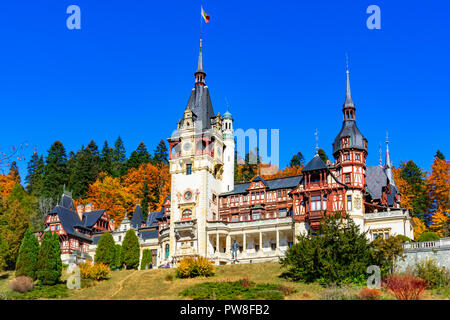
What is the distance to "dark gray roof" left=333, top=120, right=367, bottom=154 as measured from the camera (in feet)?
205

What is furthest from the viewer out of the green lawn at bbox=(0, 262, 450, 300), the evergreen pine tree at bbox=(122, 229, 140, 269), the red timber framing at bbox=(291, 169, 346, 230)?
the evergreen pine tree at bbox=(122, 229, 140, 269)

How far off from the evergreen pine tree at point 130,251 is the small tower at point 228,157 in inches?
502

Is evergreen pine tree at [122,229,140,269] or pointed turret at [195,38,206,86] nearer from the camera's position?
evergreen pine tree at [122,229,140,269]

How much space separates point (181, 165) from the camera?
2741 inches

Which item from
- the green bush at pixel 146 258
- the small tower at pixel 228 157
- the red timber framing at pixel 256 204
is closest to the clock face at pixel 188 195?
the red timber framing at pixel 256 204

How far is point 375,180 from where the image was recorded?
6575cm

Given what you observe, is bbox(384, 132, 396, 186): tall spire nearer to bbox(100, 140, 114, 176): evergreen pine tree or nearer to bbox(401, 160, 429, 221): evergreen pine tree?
bbox(401, 160, 429, 221): evergreen pine tree

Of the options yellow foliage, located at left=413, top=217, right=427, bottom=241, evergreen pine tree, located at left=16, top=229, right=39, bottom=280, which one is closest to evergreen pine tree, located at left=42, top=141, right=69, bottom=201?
evergreen pine tree, located at left=16, top=229, right=39, bottom=280

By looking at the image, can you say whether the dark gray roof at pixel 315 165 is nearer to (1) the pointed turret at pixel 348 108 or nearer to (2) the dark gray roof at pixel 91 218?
(1) the pointed turret at pixel 348 108

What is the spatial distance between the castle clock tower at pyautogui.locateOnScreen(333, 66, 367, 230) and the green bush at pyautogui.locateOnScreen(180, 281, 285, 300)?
1954 cm

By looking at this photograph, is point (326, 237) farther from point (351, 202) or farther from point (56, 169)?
point (56, 169)

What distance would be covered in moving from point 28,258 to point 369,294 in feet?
99.1

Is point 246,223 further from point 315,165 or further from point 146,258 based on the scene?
point 146,258
